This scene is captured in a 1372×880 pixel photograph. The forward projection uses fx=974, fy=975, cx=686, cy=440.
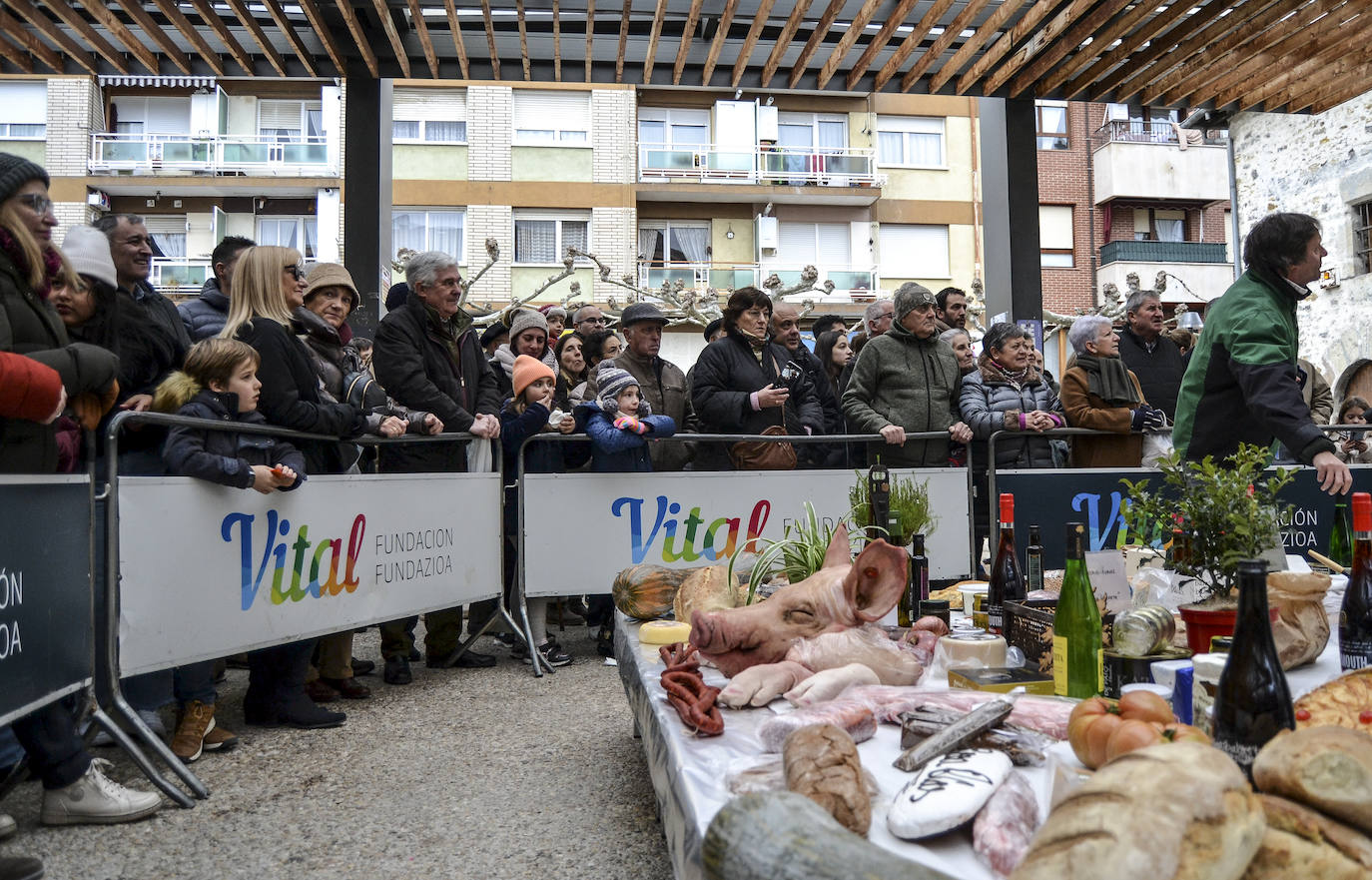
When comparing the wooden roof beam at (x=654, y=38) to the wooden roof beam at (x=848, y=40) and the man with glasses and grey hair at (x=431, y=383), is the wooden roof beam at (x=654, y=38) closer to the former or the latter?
the wooden roof beam at (x=848, y=40)

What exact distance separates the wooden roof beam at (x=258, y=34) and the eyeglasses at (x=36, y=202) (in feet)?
11.7

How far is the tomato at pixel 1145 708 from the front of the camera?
1.84 metres

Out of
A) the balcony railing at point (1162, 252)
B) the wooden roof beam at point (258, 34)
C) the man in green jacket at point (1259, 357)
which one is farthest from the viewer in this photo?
the balcony railing at point (1162, 252)

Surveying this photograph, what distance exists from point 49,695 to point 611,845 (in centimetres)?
190

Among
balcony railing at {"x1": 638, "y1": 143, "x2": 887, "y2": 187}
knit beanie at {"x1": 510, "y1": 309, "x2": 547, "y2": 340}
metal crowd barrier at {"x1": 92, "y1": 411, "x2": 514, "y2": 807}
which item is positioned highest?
balcony railing at {"x1": 638, "y1": 143, "x2": 887, "y2": 187}

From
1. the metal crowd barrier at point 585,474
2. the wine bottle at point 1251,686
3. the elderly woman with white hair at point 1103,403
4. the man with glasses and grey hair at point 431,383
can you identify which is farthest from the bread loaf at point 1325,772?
the elderly woman with white hair at point 1103,403

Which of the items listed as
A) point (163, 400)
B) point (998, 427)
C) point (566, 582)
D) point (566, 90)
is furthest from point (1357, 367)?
point (566, 90)

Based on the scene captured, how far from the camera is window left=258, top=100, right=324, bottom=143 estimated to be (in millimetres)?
28828

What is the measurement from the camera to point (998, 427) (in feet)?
22.3

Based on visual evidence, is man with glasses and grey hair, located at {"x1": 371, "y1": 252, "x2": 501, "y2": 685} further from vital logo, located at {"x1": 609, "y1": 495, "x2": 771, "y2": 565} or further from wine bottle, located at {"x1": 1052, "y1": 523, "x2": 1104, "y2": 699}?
wine bottle, located at {"x1": 1052, "y1": 523, "x2": 1104, "y2": 699}

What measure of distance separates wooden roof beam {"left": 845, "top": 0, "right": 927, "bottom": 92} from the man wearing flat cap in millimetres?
2517

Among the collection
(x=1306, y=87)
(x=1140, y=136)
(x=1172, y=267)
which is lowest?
(x=1306, y=87)

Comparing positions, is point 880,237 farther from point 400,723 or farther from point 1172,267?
point 400,723

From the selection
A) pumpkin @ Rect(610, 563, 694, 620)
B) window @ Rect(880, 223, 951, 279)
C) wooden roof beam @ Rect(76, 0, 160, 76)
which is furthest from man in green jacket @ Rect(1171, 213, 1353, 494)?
window @ Rect(880, 223, 951, 279)
